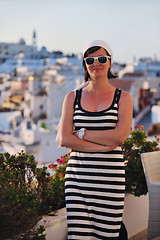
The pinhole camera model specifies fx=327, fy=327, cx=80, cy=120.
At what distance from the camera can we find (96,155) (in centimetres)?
149

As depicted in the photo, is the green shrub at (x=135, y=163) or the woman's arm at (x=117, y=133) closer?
the woman's arm at (x=117, y=133)

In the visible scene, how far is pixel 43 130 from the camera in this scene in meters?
18.1

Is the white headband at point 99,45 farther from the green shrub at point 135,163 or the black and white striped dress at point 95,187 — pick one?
the green shrub at point 135,163

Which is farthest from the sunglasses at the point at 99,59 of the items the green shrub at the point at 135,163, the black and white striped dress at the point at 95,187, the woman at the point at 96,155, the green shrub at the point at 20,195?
the green shrub at the point at 135,163

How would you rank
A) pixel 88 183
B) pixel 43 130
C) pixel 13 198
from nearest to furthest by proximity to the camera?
1. pixel 88 183
2. pixel 13 198
3. pixel 43 130

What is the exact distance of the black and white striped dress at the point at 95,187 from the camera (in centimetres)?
149

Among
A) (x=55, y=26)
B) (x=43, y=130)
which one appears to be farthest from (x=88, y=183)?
(x=55, y=26)

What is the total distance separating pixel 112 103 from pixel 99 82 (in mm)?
137

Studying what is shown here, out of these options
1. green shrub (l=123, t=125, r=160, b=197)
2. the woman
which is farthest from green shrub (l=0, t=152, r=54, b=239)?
green shrub (l=123, t=125, r=160, b=197)

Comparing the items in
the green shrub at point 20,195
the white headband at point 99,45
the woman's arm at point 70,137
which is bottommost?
the green shrub at point 20,195

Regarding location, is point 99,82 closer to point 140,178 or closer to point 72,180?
point 72,180

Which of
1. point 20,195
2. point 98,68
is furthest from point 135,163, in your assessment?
point 98,68

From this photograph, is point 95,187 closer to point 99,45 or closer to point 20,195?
point 20,195

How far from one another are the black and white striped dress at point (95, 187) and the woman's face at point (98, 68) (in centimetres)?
13
